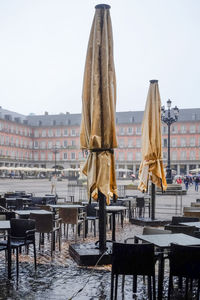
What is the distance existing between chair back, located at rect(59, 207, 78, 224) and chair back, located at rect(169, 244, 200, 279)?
3864 mm

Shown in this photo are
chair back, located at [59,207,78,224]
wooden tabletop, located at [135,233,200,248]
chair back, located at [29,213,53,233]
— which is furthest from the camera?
chair back, located at [59,207,78,224]

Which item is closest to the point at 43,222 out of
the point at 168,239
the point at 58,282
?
the point at 58,282

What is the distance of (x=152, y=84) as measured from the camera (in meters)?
8.91

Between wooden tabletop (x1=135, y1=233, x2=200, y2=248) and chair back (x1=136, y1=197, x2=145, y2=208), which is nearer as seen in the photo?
wooden tabletop (x1=135, y1=233, x2=200, y2=248)

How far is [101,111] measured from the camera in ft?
18.3

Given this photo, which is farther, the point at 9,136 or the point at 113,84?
the point at 9,136

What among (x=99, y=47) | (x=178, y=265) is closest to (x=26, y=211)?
(x=99, y=47)

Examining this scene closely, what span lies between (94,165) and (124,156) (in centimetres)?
7580

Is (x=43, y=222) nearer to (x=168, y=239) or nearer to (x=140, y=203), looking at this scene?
(x=168, y=239)

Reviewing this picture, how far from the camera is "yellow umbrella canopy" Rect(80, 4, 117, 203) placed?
18.2 ft

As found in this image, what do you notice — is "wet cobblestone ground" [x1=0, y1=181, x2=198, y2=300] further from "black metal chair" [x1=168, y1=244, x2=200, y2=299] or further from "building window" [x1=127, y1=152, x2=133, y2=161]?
"building window" [x1=127, y1=152, x2=133, y2=161]

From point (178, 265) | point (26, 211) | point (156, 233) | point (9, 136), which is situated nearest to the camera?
point (178, 265)

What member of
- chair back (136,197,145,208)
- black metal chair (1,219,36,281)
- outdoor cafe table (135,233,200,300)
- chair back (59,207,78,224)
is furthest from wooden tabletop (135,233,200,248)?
chair back (136,197,145,208)

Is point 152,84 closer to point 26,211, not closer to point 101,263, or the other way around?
point 26,211
